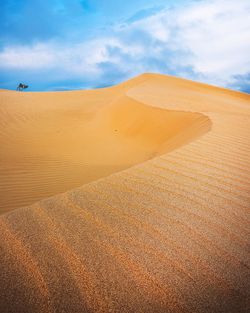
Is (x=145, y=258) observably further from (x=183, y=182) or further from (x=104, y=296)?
(x=183, y=182)

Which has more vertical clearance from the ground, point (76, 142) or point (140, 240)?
point (76, 142)

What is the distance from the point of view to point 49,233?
169 cm

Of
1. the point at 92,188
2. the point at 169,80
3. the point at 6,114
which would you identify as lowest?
the point at 92,188

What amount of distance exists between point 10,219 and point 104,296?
109cm

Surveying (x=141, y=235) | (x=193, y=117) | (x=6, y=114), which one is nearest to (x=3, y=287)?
(x=141, y=235)

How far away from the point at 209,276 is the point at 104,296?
63cm

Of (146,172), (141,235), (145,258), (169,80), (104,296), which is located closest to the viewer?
(104,296)

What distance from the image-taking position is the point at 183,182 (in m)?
2.44

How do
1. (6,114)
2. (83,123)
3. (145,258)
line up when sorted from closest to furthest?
(145,258)
(83,123)
(6,114)

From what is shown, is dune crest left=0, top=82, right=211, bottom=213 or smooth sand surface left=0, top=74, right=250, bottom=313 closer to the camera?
smooth sand surface left=0, top=74, right=250, bottom=313

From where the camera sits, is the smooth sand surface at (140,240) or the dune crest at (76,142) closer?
the smooth sand surface at (140,240)

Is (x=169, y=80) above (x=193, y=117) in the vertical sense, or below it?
above

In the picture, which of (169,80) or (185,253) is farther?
(169,80)

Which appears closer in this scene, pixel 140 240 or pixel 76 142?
pixel 140 240
